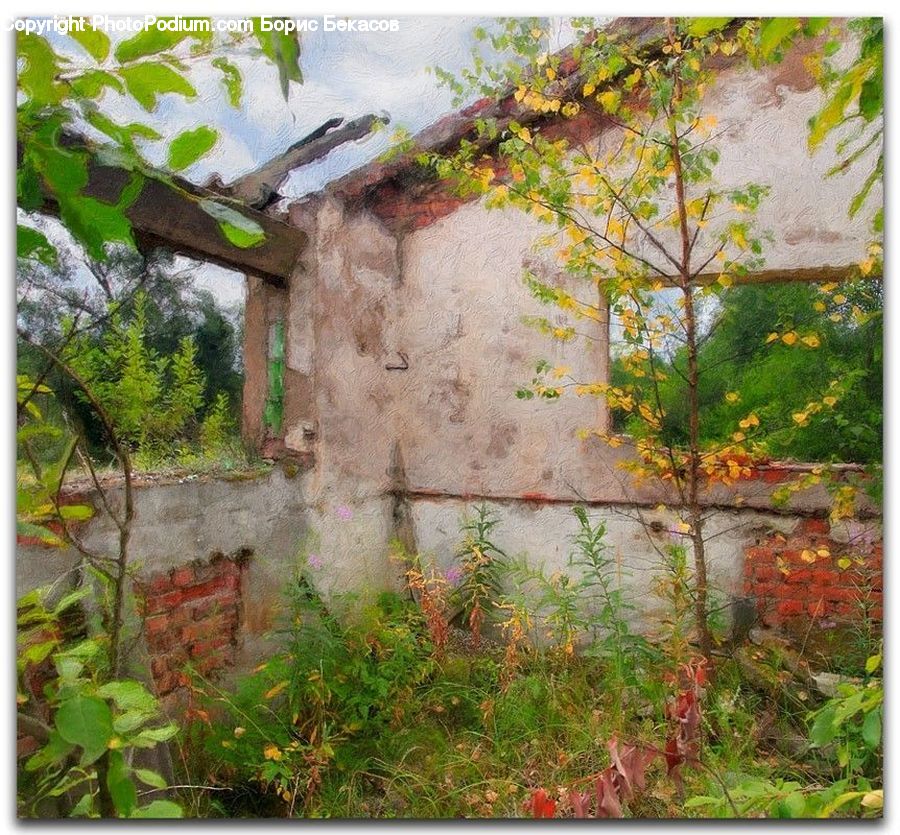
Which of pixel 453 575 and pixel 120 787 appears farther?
pixel 453 575

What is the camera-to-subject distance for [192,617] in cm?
220

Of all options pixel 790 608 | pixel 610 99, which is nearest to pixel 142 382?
pixel 610 99

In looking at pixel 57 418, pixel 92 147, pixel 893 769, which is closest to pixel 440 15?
pixel 92 147

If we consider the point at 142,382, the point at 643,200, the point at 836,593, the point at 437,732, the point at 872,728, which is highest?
Answer: the point at 643,200

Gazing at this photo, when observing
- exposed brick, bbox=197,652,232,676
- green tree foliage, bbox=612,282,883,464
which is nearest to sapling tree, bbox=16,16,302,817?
exposed brick, bbox=197,652,232,676

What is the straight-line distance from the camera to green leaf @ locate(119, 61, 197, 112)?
3.40ft

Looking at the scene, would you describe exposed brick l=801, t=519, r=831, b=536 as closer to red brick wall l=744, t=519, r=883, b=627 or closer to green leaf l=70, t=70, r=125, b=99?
red brick wall l=744, t=519, r=883, b=627

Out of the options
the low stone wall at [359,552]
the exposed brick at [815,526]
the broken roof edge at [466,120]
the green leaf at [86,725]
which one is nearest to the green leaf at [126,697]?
the green leaf at [86,725]

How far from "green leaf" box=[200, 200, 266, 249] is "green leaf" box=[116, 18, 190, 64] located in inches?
9.2

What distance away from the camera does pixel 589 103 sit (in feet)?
7.63

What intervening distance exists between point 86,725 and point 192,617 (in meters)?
1.05

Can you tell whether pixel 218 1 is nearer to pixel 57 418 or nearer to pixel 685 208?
pixel 57 418

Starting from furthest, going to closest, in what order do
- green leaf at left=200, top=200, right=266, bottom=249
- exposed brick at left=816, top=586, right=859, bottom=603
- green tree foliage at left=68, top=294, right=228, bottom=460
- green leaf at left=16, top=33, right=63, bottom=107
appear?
exposed brick at left=816, top=586, right=859, bottom=603, green tree foliage at left=68, top=294, right=228, bottom=460, green leaf at left=16, top=33, right=63, bottom=107, green leaf at left=200, top=200, right=266, bottom=249

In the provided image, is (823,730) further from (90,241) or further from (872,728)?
(90,241)
